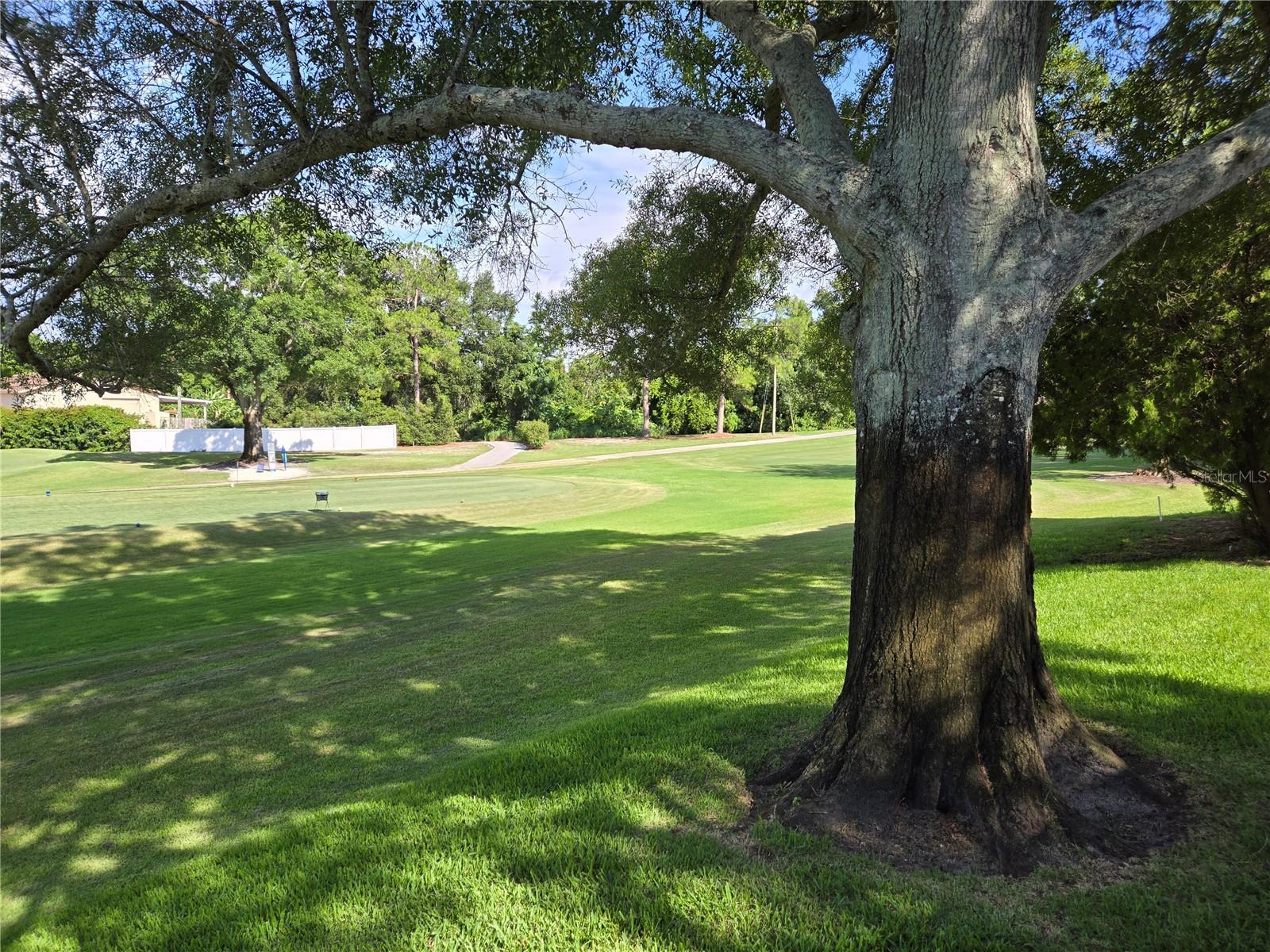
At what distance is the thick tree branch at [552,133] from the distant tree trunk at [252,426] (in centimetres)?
3687

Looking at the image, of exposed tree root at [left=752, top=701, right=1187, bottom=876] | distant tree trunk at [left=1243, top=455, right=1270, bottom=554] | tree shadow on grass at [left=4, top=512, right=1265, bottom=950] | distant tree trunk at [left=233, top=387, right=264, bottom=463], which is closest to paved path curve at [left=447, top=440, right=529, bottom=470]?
distant tree trunk at [left=233, top=387, right=264, bottom=463]

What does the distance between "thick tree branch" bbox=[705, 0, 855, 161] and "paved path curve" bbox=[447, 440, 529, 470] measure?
122 ft

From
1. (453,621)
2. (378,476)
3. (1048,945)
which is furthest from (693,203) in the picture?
(378,476)

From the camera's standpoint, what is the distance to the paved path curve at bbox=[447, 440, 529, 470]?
42750 mm

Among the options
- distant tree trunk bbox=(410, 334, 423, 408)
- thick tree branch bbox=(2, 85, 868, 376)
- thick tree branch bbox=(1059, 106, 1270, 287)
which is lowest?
thick tree branch bbox=(1059, 106, 1270, 287)

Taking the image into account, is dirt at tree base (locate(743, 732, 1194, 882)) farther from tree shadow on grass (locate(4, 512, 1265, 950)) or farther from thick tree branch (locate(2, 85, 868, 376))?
thick tree branch (locate(2, 85, 868, 376))

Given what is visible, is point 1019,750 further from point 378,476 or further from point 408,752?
point 378,476

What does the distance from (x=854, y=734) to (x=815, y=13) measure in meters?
7.90

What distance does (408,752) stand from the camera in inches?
224

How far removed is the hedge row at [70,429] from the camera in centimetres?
4619

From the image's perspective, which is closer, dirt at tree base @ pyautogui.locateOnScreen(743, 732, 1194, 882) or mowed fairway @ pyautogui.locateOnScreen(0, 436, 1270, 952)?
mowed fairway @ pyautogui.locateOnScreen(0, 436, 1270, 952)

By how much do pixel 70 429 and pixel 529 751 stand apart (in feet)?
191

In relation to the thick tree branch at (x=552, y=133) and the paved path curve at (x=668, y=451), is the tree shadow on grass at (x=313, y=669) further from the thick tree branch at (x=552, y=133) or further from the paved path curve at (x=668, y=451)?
the paved path curve at (x=668, y=451)

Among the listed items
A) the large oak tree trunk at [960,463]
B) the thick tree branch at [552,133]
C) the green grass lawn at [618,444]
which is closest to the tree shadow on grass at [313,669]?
the large oak tree trunk at [960,463]
